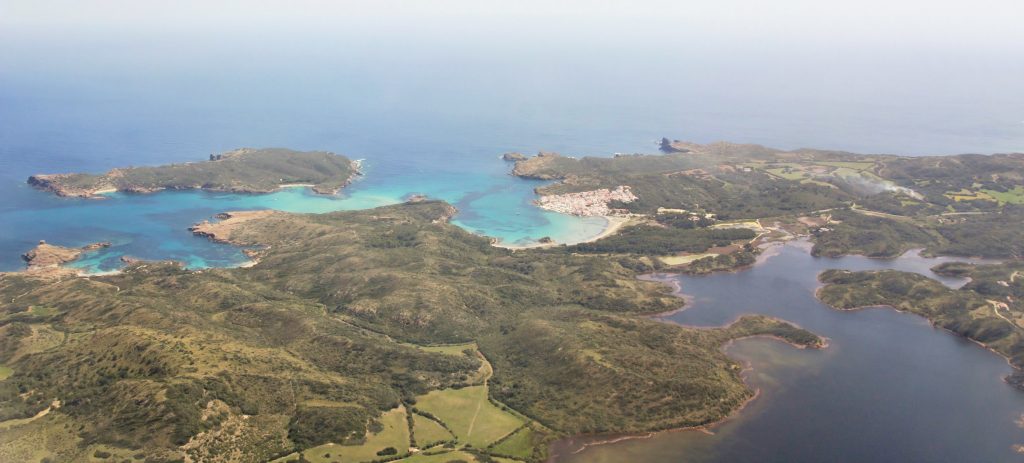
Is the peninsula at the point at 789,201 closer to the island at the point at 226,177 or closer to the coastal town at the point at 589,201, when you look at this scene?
the coastal town at the point at 589,201

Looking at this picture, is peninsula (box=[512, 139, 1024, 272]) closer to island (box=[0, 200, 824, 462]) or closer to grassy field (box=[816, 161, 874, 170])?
grassy field (box=[816, 161, 874, 170])

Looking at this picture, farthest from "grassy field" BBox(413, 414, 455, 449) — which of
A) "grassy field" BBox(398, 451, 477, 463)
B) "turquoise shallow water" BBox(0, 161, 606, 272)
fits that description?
"turquoise shallow water" BBox(0, 161, 606, 272)

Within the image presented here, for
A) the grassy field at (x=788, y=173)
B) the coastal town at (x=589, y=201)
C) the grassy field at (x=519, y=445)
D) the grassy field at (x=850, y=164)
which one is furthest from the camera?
the grassy field at (x=850, y=164)

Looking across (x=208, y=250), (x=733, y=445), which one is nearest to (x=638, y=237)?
(x=733, y=445)

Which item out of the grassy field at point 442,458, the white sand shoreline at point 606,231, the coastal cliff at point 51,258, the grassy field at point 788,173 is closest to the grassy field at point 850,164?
the grassy field at point 788,173

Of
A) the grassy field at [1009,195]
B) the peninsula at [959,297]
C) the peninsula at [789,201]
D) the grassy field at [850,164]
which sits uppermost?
the grassy field at [850,164]

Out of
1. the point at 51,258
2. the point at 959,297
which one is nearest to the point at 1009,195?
the point at 959,297
